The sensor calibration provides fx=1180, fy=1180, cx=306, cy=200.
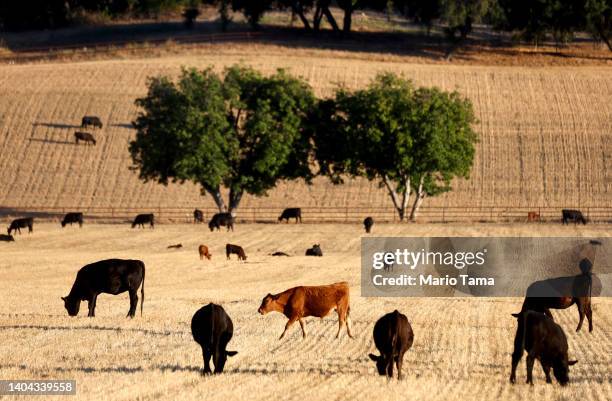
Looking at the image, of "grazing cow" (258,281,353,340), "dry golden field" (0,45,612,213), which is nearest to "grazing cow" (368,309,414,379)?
"grazing cow" (258,281,353,340)

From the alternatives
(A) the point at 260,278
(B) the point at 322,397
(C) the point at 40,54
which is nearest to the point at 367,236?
(A) the point at 260,278

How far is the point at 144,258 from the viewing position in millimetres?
44469

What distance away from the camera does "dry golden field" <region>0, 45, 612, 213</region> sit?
75.3 metres

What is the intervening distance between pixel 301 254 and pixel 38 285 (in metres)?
16.2

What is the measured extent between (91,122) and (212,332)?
226 ft

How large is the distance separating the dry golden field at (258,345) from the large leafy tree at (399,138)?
2997 cm

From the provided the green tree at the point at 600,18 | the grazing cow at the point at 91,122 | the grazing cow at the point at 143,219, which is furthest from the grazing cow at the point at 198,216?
the green tree at the point at 600,18

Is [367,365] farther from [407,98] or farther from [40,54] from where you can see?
[40,54]

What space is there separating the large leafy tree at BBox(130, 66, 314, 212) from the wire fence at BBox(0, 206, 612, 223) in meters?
1.85

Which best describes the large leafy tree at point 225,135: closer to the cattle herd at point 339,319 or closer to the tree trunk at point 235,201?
the tree trunk at point 235,201

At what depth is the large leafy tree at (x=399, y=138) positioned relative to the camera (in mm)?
70438

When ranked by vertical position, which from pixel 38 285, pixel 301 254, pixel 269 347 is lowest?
pixel 301 254

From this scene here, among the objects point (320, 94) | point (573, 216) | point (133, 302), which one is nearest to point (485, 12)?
point (320, 94)

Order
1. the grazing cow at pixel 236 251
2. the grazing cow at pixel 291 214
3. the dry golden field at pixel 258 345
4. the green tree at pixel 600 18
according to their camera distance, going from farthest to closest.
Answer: the green tree at pixel 600 18 → the grazing cow at pixel 291 214 → the grazing cow at pixel 236 251 → the dry golden field at pixel 258 345
